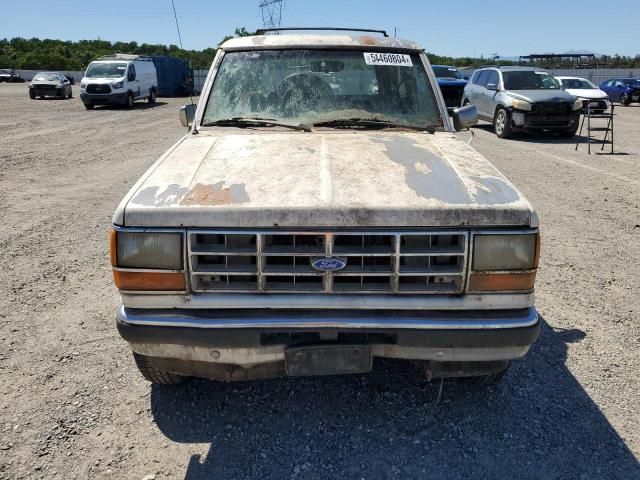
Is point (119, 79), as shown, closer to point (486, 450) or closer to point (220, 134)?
point (220, 134)

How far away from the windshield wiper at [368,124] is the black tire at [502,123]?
11437 millimetres

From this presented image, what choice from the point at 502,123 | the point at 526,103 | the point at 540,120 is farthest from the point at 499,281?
the point at 502,123

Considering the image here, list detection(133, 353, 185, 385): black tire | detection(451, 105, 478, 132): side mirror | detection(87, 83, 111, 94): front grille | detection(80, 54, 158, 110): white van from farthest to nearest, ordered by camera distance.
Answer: detection(80, 54, 158, 110): white van < detection(87, 83, 111, 94): front grille < detection(451, 105, 478, 132): side mirror < detection(133, 353, 185, 385): black tire

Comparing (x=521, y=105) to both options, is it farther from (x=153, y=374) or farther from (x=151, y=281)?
(x=151, y=281)

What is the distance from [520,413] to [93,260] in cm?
410

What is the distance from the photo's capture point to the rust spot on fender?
95.9 inches

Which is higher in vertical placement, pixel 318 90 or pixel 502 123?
pixel 318 90

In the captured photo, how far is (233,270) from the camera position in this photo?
2416mm

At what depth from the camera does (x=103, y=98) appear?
2272 cm

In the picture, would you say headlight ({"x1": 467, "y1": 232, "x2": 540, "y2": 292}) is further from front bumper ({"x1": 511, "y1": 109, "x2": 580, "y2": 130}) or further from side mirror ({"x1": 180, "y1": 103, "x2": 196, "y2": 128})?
front bumper ({"x1": 511, "y1": 109, "x2": 580, "y2": 130})

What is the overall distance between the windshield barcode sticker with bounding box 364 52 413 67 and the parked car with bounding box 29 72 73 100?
28472mm

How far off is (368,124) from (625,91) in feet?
91.3

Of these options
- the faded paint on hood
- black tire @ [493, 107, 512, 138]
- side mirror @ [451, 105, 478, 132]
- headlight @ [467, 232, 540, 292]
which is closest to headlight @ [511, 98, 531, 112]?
black tire @ [493, 107, 512, 138]

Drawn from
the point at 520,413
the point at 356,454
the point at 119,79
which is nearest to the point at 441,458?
the point at 356,454
